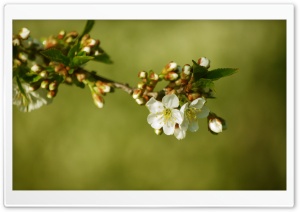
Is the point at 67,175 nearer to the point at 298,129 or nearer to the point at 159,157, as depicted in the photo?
the point at 159,157

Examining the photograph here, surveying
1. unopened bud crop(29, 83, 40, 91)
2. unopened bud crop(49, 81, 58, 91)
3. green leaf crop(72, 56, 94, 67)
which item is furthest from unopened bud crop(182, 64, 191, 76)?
unopened bud crop(29, 83, 40, 91)

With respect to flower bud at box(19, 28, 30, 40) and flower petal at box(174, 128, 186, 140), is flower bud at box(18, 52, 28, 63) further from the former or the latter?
flower petal at box(174, 128, 186, 140)

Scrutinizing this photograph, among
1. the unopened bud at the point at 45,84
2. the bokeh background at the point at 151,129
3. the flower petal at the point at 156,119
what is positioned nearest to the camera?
the flower petal at the point at 156,119

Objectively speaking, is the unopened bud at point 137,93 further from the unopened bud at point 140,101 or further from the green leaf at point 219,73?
the green leaf at point 219,73

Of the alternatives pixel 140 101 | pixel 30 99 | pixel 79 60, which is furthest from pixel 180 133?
pixel 30 99

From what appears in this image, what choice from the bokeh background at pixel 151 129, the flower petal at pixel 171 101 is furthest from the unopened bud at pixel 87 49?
the bokeh background at pixel 151 129

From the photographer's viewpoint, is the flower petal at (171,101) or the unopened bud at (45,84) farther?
the unopened bud at (45,84)

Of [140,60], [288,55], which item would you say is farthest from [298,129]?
[140,60]
